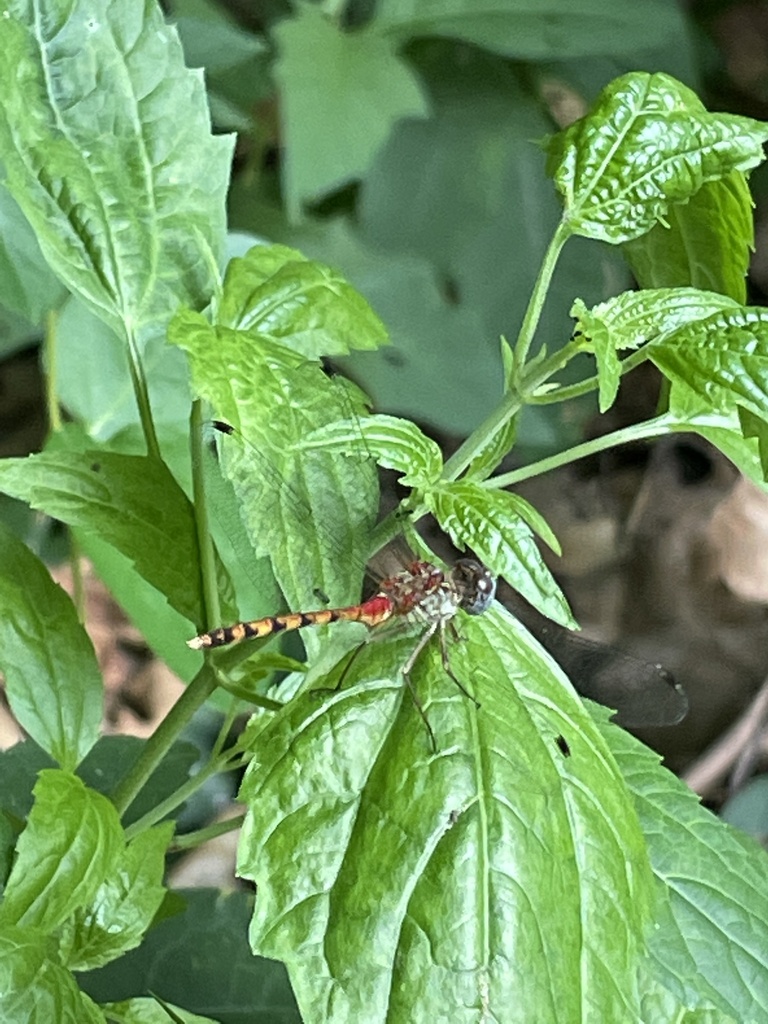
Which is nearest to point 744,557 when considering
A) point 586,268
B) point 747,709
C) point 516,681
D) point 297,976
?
point 747,709

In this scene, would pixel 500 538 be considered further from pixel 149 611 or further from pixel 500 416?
pixel 149 611

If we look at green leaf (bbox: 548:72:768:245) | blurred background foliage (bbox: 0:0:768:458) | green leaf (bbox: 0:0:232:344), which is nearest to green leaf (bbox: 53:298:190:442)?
blurred background foliage (bbox: 0:0:768:458)

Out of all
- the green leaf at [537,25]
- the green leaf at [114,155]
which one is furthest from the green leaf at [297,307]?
the green leaf at [537,25]

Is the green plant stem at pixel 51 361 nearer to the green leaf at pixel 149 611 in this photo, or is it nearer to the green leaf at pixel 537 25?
the green leaf at pixel 149 611

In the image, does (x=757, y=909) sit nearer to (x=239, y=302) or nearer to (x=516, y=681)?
(x=516, y=681)

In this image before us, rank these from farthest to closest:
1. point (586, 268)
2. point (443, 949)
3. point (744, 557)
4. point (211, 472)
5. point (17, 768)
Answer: point (744, 557) < point (586, 268) < point (17, 768) < point (211, 472) < point (443, 949)
